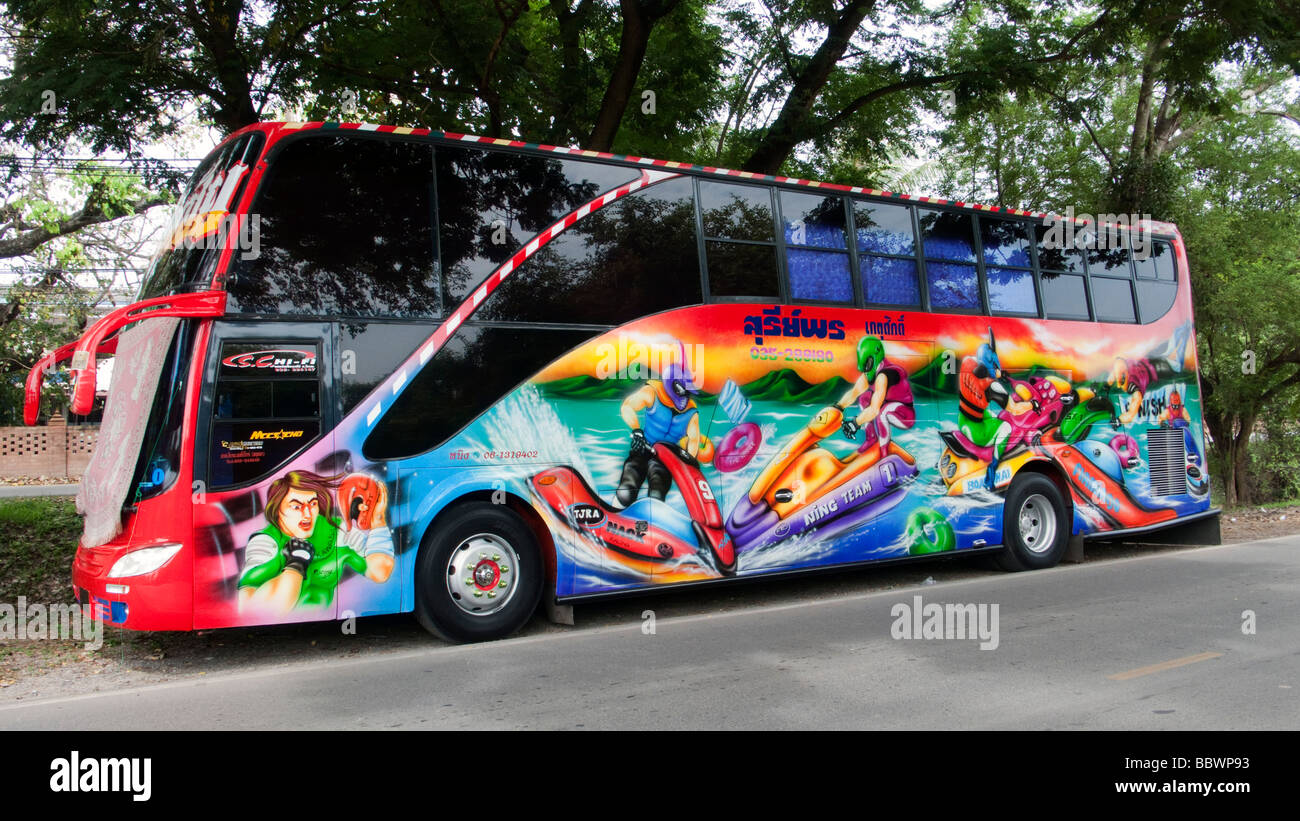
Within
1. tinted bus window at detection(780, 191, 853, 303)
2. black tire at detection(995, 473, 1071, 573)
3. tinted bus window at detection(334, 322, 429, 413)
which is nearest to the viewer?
tinted bus window at detection(334, 322, 429, 413)

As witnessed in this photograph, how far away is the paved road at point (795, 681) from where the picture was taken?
5.60 meters

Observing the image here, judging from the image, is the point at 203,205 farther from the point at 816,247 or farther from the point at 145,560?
the point at 816,247

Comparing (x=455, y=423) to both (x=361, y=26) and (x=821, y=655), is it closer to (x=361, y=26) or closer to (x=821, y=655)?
(x=821, y=655)

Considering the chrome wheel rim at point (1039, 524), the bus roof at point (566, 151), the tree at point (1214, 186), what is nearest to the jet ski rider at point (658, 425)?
the bus roof at point (566, 151)

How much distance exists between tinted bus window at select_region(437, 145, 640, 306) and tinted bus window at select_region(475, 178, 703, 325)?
201mm

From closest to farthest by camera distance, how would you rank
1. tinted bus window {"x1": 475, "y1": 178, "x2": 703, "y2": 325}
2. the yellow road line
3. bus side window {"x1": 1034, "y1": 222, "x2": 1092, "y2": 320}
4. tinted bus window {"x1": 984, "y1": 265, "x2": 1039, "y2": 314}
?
the yellow road line, tinted bus window {"x1": 475, "y1": 178, "x2": 703, "y2": 325}, tinted bus window {"x1": 984, "y1": 265, "x2": 1039, "y2": 314}, bus side window {"x1": 1034, "y1": 222, "x2": 1092, "y2": 320}

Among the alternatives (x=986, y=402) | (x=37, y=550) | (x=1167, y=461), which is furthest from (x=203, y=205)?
(x=1167, y=461)

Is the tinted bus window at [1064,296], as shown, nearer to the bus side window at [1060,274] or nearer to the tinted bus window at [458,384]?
the bus side window at [1060,274]

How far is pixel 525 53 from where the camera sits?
12867 millimetres

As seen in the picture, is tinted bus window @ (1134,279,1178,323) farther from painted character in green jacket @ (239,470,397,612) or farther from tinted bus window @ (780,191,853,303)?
painted character in green jacket @ (239,470,397,612)

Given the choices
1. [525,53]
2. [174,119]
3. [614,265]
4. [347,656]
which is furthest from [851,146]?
[347,656]

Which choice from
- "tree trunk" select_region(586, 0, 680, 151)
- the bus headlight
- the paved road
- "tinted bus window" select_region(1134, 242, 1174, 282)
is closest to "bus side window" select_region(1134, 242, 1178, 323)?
"tinted bus window" select_region(1134, 242, 1174, 282)

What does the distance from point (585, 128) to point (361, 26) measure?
311 centimetres

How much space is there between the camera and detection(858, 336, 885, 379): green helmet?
10047mm
